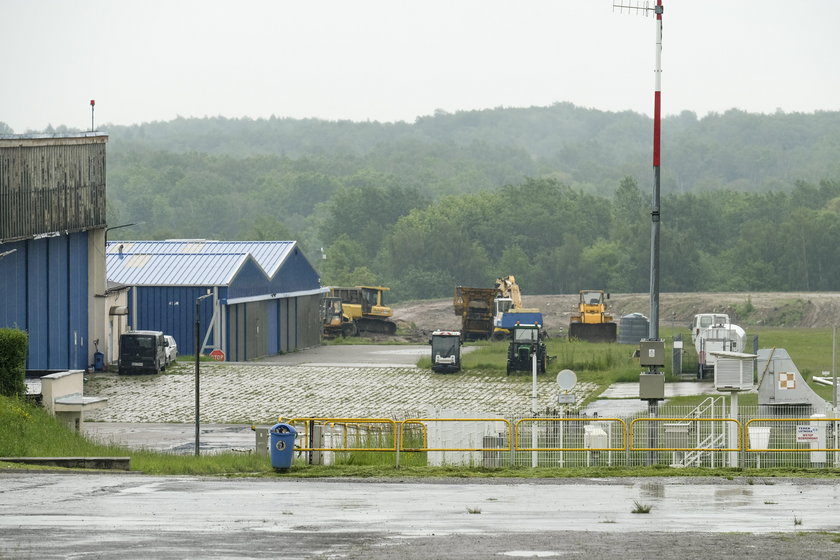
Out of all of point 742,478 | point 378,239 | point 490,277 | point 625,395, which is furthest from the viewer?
point 378,239

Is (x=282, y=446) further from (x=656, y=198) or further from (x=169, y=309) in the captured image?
(x=169, y=309)

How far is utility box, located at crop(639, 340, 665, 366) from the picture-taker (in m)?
29.5

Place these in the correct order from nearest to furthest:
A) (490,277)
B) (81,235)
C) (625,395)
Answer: (625,395), (81,235), (490,277)

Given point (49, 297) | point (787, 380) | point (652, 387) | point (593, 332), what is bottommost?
point (593, 332)

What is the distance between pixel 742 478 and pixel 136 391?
30.4 metres

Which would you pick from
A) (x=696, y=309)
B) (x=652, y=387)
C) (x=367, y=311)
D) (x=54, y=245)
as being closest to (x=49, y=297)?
(x=54, y=245)

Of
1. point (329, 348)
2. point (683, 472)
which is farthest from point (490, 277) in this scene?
point (683, 472)

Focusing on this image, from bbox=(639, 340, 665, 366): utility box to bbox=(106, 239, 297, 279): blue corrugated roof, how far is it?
40107 millimetres

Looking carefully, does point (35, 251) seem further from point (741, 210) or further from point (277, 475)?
point (741, 210)

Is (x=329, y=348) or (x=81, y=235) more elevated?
(x=81, y=235)

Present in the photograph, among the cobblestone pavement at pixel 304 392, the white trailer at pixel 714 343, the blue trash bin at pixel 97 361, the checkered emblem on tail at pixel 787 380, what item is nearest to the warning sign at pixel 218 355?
the cobblestone pavement at pixel 304 392

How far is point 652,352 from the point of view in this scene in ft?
96.8

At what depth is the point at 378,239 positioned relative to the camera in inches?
6294

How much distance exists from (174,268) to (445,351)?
50.8 ft
